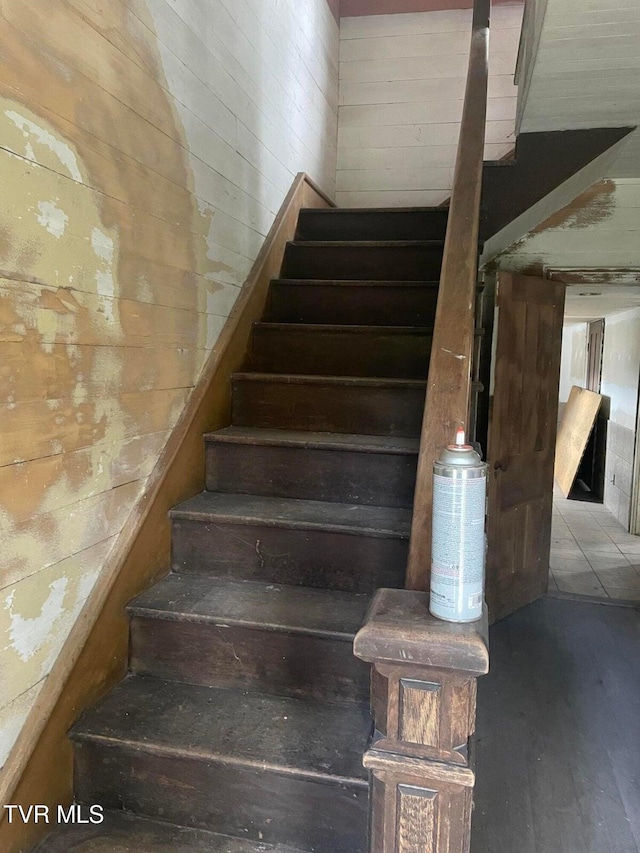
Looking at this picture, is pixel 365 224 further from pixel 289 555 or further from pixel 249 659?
pixel 249 659

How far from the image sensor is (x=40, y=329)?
3.74 ft

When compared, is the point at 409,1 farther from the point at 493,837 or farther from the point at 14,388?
the point at 493,837

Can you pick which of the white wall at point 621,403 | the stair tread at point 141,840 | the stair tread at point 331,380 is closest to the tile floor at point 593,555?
the white wall at point 621,403

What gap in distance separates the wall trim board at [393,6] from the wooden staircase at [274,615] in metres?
2.42

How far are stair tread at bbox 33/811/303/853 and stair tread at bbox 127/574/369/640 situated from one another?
0.44 m

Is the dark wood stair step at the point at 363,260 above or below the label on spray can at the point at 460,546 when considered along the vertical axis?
above

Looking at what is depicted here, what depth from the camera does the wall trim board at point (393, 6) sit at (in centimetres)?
360

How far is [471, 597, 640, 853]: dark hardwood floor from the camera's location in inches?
67.0

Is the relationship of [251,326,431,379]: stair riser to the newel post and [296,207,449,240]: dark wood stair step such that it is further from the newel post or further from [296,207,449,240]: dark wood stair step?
the newel post

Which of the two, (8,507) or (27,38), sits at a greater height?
(27,38)

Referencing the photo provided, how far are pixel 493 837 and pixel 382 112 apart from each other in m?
3.82

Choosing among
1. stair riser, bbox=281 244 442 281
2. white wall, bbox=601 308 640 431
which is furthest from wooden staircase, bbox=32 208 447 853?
white wall, bbox=601 308 640 431

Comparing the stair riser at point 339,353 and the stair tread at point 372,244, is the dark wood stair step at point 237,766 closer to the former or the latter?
the stair riser at point 339,353

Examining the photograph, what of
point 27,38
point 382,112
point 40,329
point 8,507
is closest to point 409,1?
point 382,112
